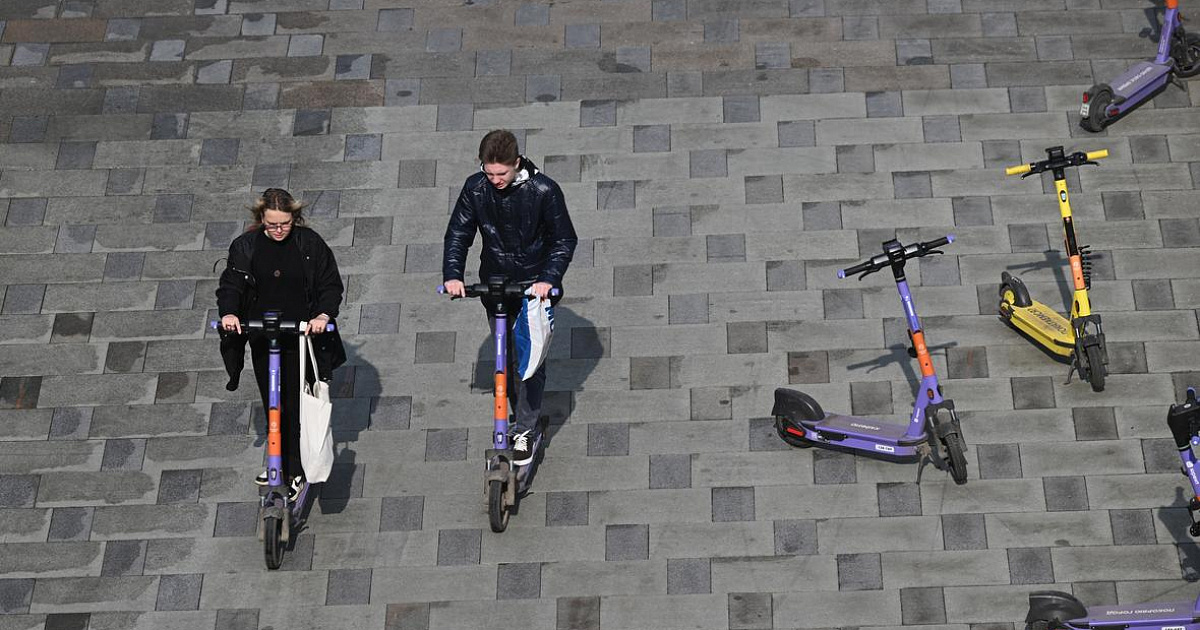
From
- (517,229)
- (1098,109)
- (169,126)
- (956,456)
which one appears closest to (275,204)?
(517,229)

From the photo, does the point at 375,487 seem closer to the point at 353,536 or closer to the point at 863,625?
the point at 353,536

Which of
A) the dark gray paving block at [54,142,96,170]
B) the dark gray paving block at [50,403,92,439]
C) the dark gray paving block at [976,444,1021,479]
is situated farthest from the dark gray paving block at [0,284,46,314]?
the dark gray paving block at [976,444,1021,479]

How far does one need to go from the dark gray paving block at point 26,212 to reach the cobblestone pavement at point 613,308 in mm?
21

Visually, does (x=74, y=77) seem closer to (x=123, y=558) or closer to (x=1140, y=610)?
(x=123, y=558)

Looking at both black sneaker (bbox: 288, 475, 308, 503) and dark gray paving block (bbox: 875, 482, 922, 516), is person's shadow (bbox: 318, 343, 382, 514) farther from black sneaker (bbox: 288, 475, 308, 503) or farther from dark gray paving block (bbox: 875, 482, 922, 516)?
dark gray paving block (bbox: 875, 482, 922, 516)

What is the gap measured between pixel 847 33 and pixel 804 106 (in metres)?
0.91

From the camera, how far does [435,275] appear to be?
9945 millimetres

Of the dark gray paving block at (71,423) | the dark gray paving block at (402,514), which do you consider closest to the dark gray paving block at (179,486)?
the dark gray paving block at (71,423)

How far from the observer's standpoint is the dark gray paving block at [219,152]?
10.7 m

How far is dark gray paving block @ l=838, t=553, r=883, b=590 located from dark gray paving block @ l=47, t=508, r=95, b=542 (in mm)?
4557

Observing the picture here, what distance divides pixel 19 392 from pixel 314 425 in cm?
257

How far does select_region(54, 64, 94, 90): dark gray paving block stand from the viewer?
1132cm

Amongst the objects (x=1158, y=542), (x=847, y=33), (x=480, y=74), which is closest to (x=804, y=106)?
(x=847, y=33)

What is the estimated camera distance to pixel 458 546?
853 cm
